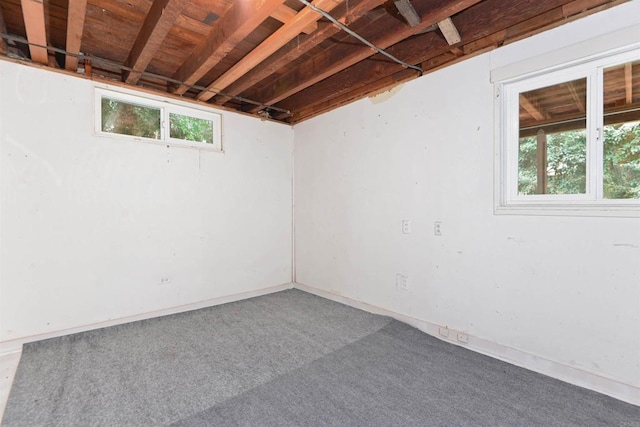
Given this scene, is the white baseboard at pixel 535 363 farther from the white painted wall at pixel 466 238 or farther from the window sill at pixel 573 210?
the window sill at pixel 573 210

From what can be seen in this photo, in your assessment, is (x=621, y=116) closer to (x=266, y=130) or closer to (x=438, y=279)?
(x=438, y=279)

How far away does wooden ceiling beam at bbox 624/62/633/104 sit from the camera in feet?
6.22

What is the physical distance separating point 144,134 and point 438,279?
3.45m

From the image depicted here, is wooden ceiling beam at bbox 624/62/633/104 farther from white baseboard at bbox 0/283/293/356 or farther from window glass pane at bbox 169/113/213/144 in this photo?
white baseboard at bbox 0/283/293/356

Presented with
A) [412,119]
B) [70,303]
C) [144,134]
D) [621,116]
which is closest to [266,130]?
[144,134]

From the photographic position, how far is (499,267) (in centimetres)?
238

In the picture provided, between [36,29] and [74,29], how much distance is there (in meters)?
0.29

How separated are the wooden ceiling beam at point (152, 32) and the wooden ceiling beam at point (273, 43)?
676mm

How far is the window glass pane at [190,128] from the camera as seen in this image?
11.5ft

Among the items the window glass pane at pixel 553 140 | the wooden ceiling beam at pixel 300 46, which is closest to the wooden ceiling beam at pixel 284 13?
the wooden ceiling beam at pixel 300 46

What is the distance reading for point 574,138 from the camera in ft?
6.90

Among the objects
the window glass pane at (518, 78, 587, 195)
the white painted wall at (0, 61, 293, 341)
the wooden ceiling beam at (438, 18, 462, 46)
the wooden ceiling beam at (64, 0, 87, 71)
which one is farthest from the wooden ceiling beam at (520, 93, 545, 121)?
the wooden ceiling beam at (64, 0, 87, 71)

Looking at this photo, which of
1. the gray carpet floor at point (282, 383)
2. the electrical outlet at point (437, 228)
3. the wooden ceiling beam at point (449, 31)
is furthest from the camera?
the electrical outlet at point (437, 228)

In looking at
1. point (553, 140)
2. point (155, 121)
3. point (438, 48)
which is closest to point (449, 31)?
point (438, 48)
